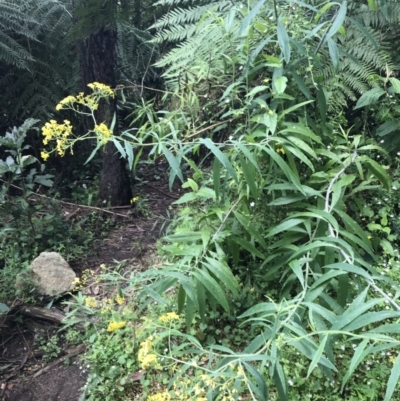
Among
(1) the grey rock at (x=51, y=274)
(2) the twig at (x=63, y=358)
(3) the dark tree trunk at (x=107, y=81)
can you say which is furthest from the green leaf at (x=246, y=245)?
(3) the dark tree trunk at (x=107, y=81)

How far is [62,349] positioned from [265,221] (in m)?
1.32

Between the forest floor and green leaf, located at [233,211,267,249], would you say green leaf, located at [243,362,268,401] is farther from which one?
the forest floor

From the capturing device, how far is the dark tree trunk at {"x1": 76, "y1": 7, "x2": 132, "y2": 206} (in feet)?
10.4

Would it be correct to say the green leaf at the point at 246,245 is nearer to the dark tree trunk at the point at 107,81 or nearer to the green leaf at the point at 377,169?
the green leaf at the point at 377,169

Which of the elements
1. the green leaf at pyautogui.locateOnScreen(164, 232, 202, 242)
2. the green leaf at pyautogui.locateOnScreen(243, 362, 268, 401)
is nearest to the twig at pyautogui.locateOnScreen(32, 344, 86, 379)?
the green leaf at pyautogui.locateOnScreen(164, 232, 202, 242)

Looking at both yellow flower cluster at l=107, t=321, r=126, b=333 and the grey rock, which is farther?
the grey rock

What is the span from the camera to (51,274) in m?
2.59

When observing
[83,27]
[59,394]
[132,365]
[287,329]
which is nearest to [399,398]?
[287,329]

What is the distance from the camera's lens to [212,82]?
2311 mm

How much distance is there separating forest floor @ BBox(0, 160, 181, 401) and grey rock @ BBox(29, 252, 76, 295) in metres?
0.10

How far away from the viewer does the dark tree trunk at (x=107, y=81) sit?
3178 mm

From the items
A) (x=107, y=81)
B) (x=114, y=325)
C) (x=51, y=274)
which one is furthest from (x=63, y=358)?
(x=107, y=81)

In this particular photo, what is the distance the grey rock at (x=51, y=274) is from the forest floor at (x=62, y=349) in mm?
98

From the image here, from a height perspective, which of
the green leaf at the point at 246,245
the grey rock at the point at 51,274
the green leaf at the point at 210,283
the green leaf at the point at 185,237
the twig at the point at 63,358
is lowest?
the twig at the point at 63,358
